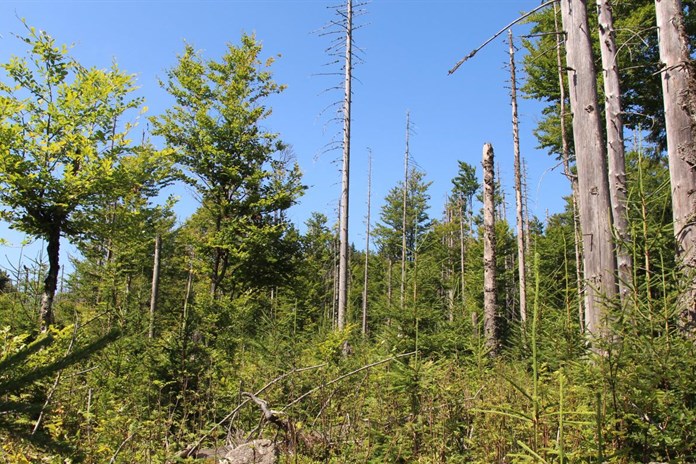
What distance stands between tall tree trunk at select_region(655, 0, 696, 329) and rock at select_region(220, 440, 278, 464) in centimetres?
474

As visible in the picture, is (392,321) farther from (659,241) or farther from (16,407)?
(16,407)

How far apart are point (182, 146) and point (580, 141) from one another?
1265cm

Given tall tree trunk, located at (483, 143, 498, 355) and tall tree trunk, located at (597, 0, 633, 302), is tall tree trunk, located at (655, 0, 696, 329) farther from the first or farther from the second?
tall tree trunk, located at (483, 143, 498, 355)

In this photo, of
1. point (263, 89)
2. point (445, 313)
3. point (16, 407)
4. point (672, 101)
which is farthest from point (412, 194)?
point (16, 407)

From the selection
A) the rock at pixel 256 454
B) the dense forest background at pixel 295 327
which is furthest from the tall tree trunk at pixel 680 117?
the rock at pixel 256 454

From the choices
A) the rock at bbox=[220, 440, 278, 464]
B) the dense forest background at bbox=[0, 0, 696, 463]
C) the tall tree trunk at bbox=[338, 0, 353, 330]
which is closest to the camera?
the dense forest background at bbox=[0, 0, 696, 463]

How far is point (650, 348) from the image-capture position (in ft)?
9.11

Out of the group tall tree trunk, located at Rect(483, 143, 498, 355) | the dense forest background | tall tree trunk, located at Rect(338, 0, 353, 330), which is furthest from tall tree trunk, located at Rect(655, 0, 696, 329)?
tall tree trunk, located at Rect(338, 0, 353, 330)

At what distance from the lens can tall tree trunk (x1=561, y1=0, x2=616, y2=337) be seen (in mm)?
5387

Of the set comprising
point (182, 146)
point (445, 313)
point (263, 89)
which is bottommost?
point (445, 313)

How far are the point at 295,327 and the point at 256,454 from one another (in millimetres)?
3194

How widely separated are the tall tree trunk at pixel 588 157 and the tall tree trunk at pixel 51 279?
29.3ft

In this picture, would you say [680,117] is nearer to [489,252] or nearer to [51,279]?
[489,252]

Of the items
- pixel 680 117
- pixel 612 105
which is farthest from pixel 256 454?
pixel 612 105
